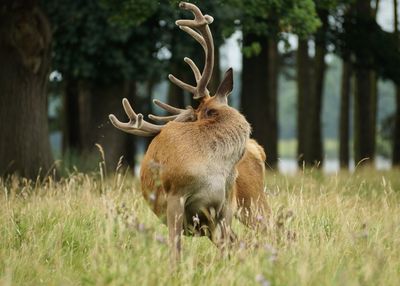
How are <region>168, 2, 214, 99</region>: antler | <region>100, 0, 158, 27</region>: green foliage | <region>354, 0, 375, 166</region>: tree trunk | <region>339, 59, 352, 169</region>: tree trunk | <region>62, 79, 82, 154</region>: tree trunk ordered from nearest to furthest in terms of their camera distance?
<region>168, 2, 214, 99</region>: antler
<region>100, 0, 158, 27</region>: green foliage
<region>354, 0, 375, 166</region>: tree trunk
<region>62, 79, 82, 154</region>: tree trunk
<region>339, 59, 352, 169</region>: tree trunk

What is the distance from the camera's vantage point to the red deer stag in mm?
5785

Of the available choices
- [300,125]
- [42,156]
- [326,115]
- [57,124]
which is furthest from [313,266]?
[326,115]

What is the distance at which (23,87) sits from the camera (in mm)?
11984

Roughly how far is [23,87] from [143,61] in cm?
486

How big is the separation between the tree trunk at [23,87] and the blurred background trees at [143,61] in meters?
0.02

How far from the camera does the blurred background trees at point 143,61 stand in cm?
1196

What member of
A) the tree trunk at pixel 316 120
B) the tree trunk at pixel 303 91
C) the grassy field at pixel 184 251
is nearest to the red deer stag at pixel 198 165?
the grassy field at pixel 184 251

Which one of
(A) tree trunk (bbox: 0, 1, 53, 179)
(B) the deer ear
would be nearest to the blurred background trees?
(A) tree trunk (bbox: 0, 1, 53, 179)

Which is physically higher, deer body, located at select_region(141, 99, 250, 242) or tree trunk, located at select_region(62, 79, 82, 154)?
deer body, located at select_region(141, 99, 250, 242)

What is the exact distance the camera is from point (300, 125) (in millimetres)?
21578

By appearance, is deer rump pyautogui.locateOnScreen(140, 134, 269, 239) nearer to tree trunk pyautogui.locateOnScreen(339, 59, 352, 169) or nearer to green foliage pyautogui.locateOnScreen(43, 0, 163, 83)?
green foliage pyautogui.locateOnScreen(43, 0, 163, 83)

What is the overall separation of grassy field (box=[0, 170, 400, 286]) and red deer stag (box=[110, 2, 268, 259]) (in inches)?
8.7

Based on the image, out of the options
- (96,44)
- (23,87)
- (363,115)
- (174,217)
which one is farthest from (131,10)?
(363,115)

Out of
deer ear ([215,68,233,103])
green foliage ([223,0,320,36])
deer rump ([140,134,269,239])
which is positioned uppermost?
green foliage ([223,0,320,36])
